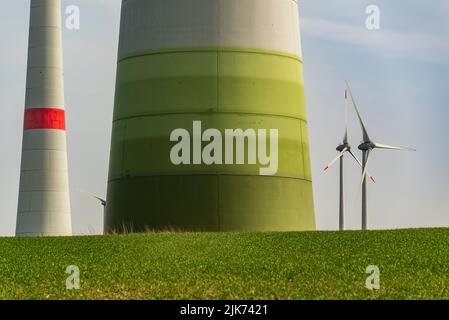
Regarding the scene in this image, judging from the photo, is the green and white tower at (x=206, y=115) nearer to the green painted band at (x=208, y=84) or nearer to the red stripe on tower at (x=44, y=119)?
the green painted band at (x=208, y=84)

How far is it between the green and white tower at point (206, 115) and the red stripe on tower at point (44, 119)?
472 inches

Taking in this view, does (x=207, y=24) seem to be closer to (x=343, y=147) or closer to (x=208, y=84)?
(x=208, y=84)

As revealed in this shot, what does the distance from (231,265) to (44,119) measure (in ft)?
93.3

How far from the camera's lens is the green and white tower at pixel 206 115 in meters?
44.1

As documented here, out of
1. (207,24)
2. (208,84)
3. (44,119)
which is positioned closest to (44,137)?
(44,119)

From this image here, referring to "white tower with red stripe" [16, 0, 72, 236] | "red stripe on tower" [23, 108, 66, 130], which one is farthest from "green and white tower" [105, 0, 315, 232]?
"white tower with red stripe" [16, 0, 72, 236]

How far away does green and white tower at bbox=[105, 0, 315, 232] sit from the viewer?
44094mm

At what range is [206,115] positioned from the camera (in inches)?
1737

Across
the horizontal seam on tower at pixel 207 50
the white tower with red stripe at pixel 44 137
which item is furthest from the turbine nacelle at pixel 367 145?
the white tower with red stripe at pixel 44 137

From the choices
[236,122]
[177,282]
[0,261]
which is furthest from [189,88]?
[177,282]
